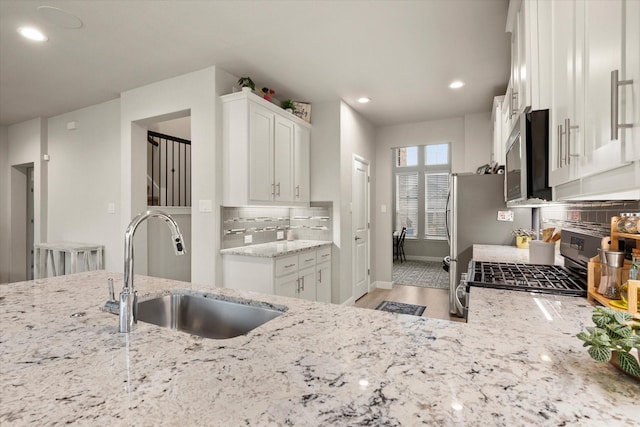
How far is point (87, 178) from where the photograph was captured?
4281mm

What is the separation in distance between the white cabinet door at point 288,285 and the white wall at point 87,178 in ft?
6.92

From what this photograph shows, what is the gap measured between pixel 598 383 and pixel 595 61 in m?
0.74

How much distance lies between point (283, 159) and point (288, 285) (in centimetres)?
137

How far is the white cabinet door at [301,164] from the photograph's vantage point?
3818 millimetres

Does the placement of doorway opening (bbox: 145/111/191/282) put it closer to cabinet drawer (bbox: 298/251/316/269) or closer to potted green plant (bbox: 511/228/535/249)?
cabinet drawer (bbox: 298/251/316/269)

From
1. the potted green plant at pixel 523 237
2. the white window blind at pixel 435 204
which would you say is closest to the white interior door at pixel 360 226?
the potted green plant at pixel 523 237

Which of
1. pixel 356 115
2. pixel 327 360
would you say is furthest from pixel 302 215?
pixel 327 360

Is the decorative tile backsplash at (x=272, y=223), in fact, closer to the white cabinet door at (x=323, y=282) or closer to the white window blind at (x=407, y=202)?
the white cabinet door at (x=323, y=282)

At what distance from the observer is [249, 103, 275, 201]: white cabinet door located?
10.0 ft

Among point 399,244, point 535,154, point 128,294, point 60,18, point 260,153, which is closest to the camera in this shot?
point 128,294

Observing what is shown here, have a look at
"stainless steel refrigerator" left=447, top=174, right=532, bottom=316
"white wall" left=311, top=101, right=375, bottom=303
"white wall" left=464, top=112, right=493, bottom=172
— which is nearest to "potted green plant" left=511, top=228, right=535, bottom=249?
"stainless steel refrigerator" left=447, top=174, right=532, bottom=316

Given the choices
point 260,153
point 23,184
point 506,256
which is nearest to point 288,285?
point 260,153

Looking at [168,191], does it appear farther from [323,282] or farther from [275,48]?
[275,48]

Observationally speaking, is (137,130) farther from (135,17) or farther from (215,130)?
(135,17)
